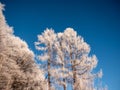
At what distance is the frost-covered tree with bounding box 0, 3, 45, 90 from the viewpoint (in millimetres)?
18281

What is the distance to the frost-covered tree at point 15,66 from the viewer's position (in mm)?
18281

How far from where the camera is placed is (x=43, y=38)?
948 inches

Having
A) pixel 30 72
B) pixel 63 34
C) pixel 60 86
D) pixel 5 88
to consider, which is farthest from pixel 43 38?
pixel 5 88

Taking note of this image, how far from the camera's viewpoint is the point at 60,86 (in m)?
21.5

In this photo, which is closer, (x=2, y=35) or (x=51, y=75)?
(x=2, y=35)

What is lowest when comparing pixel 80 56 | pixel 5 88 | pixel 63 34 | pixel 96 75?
pixel 5 88

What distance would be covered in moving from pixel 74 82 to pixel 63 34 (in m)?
4.77

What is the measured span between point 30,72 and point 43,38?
368 cm

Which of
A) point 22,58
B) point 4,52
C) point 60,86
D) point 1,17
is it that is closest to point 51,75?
point 60,86

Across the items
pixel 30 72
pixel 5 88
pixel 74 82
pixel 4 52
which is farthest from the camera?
pixel 30 72

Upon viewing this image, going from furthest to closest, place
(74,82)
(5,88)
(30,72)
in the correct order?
(30,72), (74,82), (5,88)

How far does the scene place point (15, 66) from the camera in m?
19.8

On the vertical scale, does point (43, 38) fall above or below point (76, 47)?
above

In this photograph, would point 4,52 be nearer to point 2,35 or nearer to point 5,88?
point 2,35
